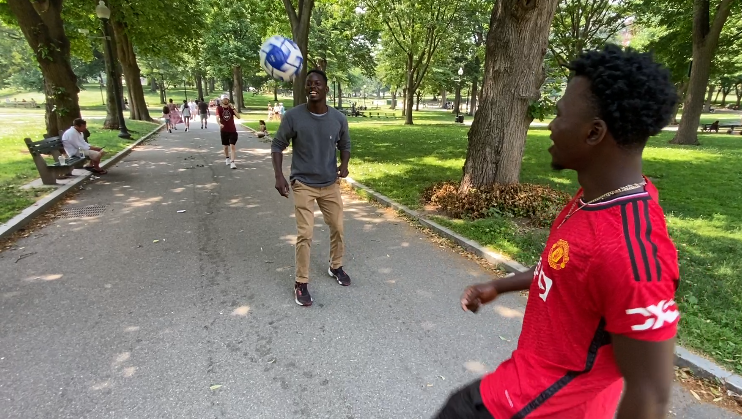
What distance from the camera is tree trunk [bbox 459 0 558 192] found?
6.09 metres

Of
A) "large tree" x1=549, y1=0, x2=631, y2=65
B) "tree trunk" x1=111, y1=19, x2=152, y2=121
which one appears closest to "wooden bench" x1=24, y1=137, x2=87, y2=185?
"tree trunk" x1=111, y1=19, x2=152, y2=121

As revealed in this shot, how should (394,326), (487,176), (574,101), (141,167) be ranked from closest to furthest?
(574,101), (394,326), (487,176), (141,167)

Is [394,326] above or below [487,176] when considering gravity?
below

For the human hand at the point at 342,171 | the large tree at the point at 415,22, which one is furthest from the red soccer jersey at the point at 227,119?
the large tree at the point at 415,22

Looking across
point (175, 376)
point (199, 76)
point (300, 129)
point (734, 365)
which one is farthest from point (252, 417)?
point (199, 76)

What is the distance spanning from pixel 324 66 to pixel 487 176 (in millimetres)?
34993

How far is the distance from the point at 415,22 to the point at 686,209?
22.3 meters

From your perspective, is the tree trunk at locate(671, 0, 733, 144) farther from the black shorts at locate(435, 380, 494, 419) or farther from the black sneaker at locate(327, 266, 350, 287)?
the black shorts at locate(435, 380, 494, 419)

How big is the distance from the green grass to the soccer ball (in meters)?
2.97

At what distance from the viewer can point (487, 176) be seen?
6789mm

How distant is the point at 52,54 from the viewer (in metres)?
10.8

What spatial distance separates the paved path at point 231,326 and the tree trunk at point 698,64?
1607 cm

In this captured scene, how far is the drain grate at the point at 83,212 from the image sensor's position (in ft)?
22.7

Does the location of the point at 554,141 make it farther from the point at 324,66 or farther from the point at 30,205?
the point at 324,66
